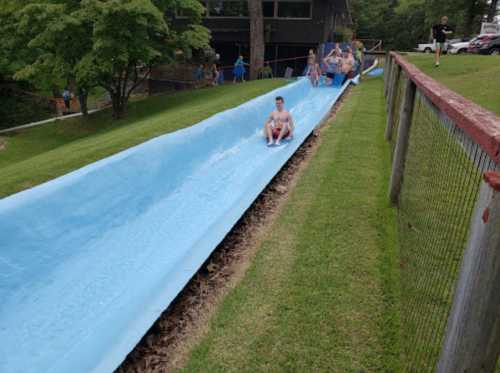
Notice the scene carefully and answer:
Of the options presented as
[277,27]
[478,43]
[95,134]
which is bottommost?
[95,134]

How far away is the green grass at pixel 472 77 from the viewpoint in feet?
28.8

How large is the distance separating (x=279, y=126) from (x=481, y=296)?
23.1 feet

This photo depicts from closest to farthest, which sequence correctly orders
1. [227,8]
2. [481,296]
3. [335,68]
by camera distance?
[481,296], [335,68], [227,8]

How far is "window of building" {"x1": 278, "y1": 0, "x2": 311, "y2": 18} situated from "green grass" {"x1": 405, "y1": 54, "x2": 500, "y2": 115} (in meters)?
9.02

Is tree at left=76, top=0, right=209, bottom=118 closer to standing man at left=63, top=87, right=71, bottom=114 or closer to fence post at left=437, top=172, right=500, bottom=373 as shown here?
standing man at left=63, top=87, right=71, bottom=114

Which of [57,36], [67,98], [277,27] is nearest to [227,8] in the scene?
[277,27]

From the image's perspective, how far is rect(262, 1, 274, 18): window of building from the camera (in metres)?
24.5

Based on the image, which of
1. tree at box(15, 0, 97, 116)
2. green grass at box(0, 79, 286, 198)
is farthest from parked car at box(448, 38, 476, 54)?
tree at box(15, 0, 97, 116)

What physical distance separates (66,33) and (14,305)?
470 inches

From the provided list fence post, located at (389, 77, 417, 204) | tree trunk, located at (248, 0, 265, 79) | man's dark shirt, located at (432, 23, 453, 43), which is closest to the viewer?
fence post, located at (389, 77, 417, 204)

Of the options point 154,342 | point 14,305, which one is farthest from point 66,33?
point 154,342

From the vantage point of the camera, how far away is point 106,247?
444 centimetres

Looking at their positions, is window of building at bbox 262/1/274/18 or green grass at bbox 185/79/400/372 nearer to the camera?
green grass at bbox 185/79/400/372

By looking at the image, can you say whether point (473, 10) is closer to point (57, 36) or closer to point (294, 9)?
point (294, 9)
